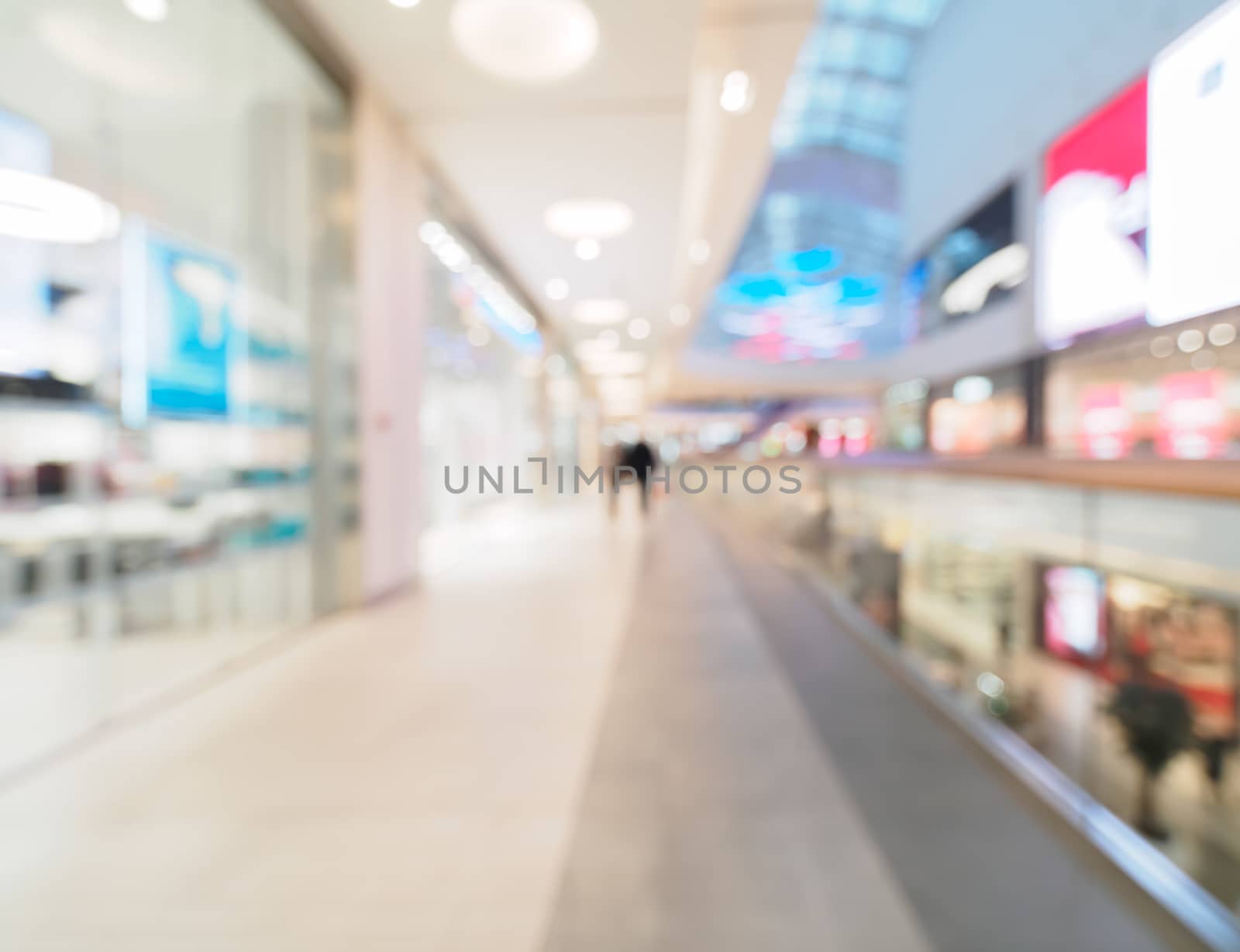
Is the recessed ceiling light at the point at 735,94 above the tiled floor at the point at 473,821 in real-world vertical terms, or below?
above

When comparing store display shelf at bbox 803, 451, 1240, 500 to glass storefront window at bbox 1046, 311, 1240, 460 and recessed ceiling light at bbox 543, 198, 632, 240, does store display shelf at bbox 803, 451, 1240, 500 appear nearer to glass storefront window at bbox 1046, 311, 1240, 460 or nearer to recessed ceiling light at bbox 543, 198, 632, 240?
glass storefront window at bbox 1046, 311, 1240, 460

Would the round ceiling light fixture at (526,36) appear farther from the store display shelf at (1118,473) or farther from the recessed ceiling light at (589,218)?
the store display shelf at (1118,473)

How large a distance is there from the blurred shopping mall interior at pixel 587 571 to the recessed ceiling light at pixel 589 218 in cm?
82

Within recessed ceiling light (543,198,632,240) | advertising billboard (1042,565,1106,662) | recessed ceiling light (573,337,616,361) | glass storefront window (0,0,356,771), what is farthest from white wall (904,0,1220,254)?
recessed ceiling light (573,337,616,361)

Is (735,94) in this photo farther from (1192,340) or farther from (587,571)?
(1192,340)

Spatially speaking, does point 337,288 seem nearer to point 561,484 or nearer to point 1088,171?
point 1088,171

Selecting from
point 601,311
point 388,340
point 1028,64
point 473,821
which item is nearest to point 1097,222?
point 1028,64

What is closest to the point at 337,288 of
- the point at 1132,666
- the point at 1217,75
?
the point at 1217,75

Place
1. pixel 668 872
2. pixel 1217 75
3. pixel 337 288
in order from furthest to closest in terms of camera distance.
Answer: pixel 337 288 < pixel 668 872 < pixel 1217 75

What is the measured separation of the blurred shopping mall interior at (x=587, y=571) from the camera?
62.1 inches

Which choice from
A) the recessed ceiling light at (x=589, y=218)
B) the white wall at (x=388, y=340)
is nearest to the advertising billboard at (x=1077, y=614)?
the white wall at (x=388, y=340)

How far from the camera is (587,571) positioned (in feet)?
23.2

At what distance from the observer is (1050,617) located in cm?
244

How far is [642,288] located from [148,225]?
966 centimetres
